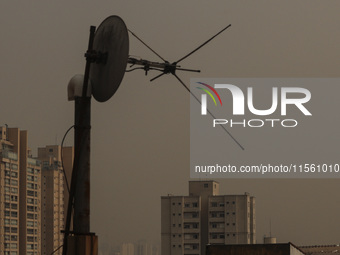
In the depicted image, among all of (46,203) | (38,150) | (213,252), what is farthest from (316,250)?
(38,150)

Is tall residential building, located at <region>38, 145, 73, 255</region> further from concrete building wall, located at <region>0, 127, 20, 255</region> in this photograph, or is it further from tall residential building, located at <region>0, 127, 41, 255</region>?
concrete building wall, located at <region>0, 127, 20, 255</region>

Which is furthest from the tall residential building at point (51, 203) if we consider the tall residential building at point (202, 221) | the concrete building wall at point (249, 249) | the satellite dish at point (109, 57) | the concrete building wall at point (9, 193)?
the satellite dish at point (109, 57)

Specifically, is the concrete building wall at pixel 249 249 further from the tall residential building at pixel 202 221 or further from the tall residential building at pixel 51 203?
the tall residential building at pixel 202 221

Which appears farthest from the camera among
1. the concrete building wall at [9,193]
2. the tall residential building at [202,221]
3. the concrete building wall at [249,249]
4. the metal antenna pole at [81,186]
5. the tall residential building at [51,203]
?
the tall residential building at [202,221]

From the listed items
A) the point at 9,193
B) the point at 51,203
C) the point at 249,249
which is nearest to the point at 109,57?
the point at 249,249

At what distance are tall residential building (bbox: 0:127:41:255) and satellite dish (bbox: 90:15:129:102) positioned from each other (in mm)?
84223

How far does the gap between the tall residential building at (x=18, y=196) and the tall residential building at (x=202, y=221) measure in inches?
753

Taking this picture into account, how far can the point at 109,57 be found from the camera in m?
4.96

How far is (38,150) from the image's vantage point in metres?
112

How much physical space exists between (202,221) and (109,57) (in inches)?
4323

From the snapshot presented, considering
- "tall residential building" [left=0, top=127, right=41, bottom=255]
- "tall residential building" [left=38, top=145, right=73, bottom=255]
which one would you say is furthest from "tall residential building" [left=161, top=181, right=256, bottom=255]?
"tall residential building" [left=0, top=127, right=41, bottom=255]

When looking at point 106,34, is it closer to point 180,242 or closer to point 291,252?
point 291,252

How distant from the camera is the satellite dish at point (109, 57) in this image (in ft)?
16.0

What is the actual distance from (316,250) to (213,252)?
30058 millimetres
